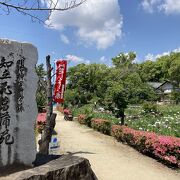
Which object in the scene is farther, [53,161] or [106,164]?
[106,164]

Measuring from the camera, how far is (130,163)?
11.7m

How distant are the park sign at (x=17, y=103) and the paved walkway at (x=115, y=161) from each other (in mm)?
3668

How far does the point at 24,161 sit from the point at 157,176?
195 inches

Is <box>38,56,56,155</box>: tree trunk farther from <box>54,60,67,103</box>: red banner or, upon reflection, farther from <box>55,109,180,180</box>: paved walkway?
<box>54,60,67,103</box>: red banner

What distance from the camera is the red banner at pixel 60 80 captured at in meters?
17.3

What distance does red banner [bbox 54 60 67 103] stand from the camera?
1726 cm

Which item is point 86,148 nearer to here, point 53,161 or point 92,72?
point 53,161

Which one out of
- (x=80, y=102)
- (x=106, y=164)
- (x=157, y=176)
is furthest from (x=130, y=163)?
(x=80, y=102)

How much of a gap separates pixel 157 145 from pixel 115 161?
1.56 meters

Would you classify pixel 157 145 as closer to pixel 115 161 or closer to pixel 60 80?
pixel 115 161

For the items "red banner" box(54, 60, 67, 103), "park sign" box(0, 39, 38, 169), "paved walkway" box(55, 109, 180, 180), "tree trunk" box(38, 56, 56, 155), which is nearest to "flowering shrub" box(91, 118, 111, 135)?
"paved walkway" box(55, 109, 180, 180)

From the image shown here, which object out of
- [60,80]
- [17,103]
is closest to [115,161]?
[17,103]

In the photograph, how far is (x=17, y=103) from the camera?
21.2 feet

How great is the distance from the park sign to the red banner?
34.6 ft
